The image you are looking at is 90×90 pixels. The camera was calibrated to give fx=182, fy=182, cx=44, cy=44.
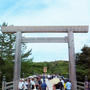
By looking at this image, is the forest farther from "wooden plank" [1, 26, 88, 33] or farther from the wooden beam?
the wooden beam

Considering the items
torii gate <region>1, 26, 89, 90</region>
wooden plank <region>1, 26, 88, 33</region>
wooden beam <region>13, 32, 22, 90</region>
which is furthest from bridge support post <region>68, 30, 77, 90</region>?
wooden beam <region>13, 32, 22, 90</region>

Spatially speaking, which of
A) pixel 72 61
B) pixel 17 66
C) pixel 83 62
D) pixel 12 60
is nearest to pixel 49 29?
pixel 72 61

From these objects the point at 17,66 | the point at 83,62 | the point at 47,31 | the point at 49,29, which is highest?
the point at 49,29

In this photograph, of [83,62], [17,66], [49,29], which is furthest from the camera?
[83,62]

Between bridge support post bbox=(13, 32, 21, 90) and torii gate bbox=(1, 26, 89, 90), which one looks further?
torii gate bbox=(1, 26, 89, 90)

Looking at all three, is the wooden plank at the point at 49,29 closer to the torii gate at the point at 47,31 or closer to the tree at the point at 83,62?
the torii gate at the point at 47,31

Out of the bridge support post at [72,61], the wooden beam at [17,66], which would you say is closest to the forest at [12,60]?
the bridge support post at [72,61]

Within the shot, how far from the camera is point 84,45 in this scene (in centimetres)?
1617

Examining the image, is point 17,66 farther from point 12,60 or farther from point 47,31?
point 12,60

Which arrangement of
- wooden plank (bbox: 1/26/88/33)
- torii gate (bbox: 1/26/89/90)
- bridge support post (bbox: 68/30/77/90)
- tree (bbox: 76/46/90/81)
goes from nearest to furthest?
bridge support post (bbox: 68/30/77/90) → torii gate (bbox: 1/26/89/90) → wooden plank (bbox: 1/26/88/33) → tree (bbox: 76/46/90/81)

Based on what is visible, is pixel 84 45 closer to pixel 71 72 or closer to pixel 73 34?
pixel 73 34

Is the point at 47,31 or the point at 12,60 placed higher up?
the point at 47,31

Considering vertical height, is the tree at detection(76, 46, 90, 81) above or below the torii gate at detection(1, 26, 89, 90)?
below

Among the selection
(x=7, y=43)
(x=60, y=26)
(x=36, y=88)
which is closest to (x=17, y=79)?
(x=36, y=88)
